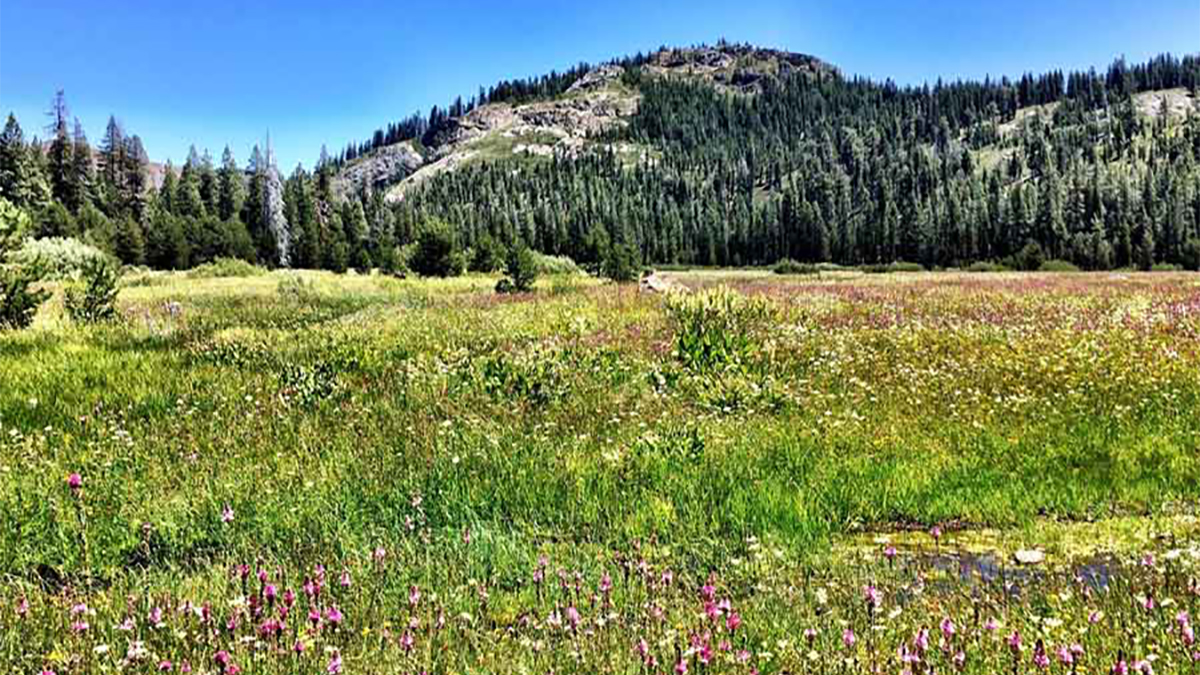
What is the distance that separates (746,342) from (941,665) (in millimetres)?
10180

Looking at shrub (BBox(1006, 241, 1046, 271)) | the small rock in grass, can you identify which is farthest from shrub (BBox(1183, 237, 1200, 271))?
the small rock in grass

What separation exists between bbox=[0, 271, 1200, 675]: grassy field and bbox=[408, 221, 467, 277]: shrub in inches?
2129

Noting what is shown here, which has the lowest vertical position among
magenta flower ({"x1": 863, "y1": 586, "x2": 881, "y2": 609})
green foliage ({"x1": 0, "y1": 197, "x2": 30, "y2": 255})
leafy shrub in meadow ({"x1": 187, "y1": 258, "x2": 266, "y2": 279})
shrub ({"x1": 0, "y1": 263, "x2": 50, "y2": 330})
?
magenta flower ({"x1": 863, "y1": 586, "x2": 881, "y2": 609})

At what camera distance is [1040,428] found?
9.12 metres

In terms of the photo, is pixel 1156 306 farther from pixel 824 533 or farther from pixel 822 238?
pixel 822 238

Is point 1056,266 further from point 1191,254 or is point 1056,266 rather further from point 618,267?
point 618,267

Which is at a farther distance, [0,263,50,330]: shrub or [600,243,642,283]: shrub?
[600,243,642,283]: shrub

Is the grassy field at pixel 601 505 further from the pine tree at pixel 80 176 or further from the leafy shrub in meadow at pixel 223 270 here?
the pine tree at pixel 80 176

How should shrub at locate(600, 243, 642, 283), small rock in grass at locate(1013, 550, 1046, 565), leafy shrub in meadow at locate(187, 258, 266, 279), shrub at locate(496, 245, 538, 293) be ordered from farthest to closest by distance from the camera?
1. shrub at locate(600, 243, 642, 283)
2. leafy shrub in meadow at locate(187, 258, 266, 279)
3. shrub at locate(496, 245, 538, 293)
4. small rock in grass at locate(1013, 550, 1046, 565)

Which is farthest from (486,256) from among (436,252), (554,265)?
(436,252)

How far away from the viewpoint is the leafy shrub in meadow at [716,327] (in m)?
12.7

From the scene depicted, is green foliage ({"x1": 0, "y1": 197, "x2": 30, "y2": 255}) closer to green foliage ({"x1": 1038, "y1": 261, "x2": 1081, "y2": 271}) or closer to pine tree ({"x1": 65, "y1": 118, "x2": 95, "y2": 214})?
pine tree ({"x1": 65, "y1": 118, "x2": 95, "y2": 214})

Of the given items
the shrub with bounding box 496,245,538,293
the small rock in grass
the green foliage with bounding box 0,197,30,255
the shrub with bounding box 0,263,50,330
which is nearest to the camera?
the small rock in grass

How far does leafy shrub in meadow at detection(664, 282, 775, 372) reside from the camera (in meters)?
12.7
